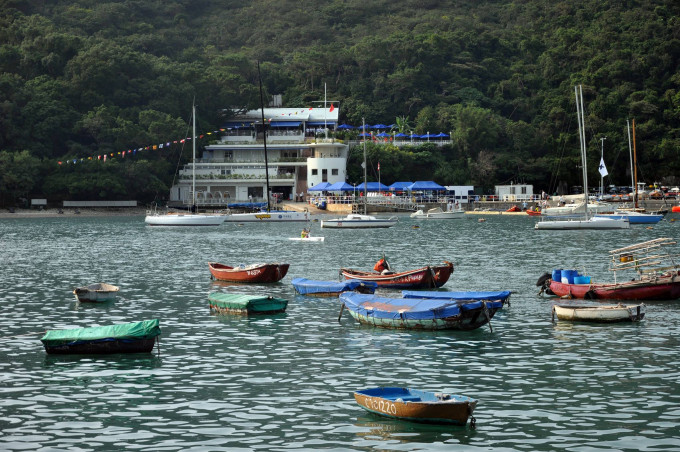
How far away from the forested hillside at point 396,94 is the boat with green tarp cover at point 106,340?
96652 mm

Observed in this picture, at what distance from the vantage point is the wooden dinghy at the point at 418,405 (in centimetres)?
2034

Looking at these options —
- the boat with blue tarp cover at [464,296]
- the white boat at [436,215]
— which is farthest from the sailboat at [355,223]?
the boat with blue tarp cover at [464,296]

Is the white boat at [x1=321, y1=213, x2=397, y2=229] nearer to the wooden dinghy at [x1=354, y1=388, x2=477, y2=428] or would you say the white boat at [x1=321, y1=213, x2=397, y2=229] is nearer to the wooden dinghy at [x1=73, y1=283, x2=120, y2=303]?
the wooden dinghy at [x1=73, y1=283, x2=120, y2=303]

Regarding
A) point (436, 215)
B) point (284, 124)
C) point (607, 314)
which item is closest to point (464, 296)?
point (607, 314)

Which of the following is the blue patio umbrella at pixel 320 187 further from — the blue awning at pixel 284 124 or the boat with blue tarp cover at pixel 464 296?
the boat with blue tarp cover at pixel 464 296

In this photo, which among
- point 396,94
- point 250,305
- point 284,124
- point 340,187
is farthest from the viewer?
point 396,94

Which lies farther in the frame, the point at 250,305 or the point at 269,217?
the point at 269,217

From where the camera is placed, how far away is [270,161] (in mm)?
144500

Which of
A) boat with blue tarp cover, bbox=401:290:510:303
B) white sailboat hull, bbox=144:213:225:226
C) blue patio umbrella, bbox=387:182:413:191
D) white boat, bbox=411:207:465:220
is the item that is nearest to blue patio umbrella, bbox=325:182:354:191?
blue patio umbrella, bbox=387:182:413:191

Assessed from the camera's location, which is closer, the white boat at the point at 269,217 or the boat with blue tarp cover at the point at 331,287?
the boat with blue tarp cover at the point at 331,287

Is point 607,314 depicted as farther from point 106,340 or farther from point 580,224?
point 580,224

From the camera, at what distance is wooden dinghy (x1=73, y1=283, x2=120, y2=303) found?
40.0 metres

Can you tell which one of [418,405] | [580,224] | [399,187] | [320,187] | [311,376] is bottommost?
[311,376]

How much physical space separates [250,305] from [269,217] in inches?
2880
